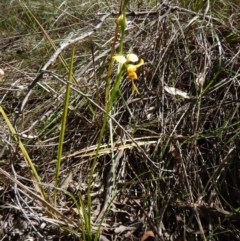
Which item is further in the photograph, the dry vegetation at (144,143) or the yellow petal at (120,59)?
the dry vegetation at (144,143)

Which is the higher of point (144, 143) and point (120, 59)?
point (120, 59)

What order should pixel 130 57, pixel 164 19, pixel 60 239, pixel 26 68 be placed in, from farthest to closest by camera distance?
pixel 26 68 → pixel 164 19 → pixel 60 239 → pixel 130 57

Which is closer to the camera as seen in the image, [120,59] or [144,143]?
[120,59]

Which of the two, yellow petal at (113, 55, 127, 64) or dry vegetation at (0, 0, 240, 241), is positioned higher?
yellow petal at (113, 55, 127, 64)

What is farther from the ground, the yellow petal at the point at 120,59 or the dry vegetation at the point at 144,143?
the yellow petal at the point at 120,59

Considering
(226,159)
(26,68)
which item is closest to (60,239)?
(226,159)

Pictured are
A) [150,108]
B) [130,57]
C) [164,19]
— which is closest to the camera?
[130,57]

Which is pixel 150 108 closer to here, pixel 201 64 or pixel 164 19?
pixel 201 64

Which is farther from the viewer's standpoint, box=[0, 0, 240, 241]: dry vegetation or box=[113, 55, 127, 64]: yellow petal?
box=[0, 0, 240, 241]: dry vegetation
